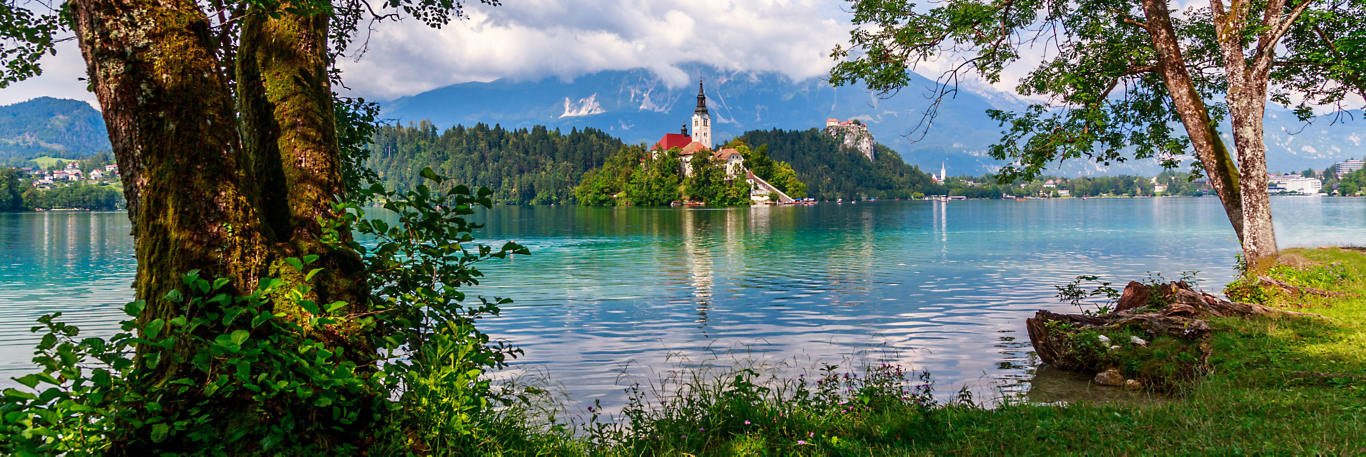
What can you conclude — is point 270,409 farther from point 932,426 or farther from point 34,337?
point 34,337

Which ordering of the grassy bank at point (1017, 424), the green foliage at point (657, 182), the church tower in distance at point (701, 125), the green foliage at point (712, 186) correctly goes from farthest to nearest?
the church tower in distance at point (701, 125) → the green foliage at point (657, 182) → the green foliage at point (712, 186) → the grassy bank at point (1017, 424)

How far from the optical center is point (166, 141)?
3.84 meters

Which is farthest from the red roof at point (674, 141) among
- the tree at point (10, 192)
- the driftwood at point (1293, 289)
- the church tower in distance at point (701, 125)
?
the driftwood at point (1293, 289)

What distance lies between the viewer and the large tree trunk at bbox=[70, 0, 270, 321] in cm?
378

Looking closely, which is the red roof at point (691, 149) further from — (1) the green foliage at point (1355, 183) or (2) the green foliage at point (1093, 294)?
(2) the green foliage at point (1093, 294)

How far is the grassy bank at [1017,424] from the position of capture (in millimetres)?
4531

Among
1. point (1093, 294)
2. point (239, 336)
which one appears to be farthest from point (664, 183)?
point (239, 336)

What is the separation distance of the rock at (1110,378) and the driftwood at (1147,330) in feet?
0.03

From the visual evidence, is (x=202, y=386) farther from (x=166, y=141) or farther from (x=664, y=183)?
(x=664, y=183)

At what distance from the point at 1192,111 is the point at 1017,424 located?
9.78 meters

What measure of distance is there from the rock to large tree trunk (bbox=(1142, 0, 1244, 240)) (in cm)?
588

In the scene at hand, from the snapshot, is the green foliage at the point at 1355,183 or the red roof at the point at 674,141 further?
the red roof at the point at 674,141

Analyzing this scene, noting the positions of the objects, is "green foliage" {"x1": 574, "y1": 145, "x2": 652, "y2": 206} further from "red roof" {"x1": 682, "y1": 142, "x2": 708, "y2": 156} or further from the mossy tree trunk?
the mossy tree trunk

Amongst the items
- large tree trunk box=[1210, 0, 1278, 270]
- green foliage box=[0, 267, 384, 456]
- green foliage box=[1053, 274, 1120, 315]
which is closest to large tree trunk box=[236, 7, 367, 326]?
green foliage box=[0, 267, 384, 456]
